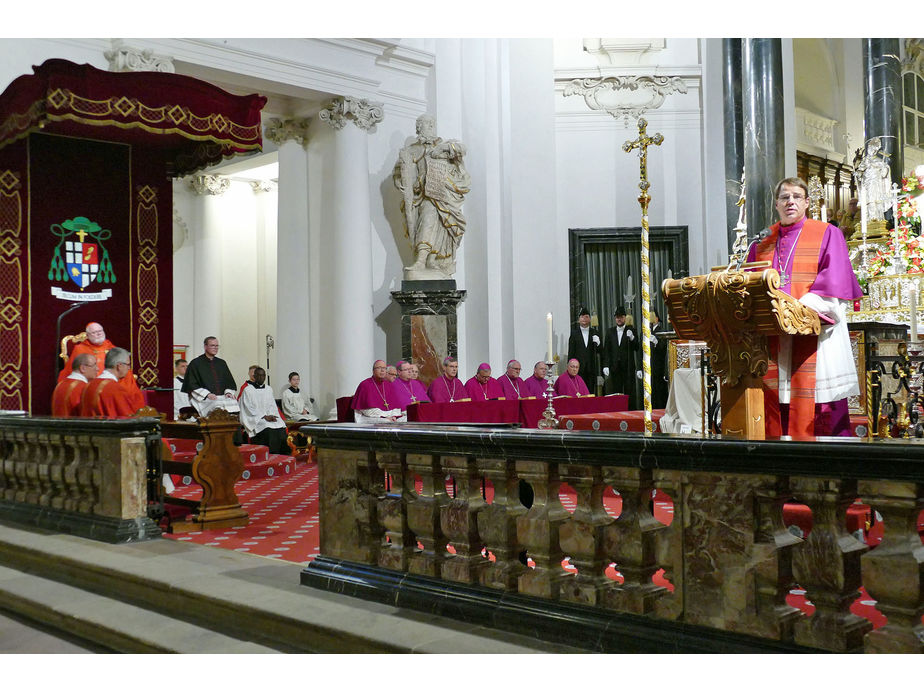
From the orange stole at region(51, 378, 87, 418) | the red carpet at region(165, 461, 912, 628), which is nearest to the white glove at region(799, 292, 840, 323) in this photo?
the red carpet at region(165, 461, 912, 628)

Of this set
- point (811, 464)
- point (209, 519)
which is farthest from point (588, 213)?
point (811, 464)

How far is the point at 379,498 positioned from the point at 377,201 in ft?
35.7

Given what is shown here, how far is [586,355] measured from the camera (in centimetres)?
1525

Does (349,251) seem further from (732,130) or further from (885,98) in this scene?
(885,98)

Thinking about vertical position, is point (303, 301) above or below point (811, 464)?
above

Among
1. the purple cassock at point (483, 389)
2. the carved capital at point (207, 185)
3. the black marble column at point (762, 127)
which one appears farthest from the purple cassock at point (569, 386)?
the carved capital at point (207, 185)

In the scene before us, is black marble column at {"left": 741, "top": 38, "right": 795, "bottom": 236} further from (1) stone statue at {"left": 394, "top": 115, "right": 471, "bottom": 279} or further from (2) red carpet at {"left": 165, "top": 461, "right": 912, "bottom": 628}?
(2) red carpet at {"left": 165, "top": 461, "right": 912, "bottom": 628}

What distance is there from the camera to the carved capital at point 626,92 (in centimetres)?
1684

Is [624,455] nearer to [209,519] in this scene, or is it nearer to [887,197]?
[209,519]

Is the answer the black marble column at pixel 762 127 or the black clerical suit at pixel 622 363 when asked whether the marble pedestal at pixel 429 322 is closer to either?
the black clerical suit at pixel 622 363

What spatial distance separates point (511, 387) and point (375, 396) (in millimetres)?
2288

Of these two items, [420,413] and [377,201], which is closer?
[420,413]

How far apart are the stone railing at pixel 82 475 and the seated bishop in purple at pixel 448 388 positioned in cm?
630

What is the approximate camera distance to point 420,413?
897cm
